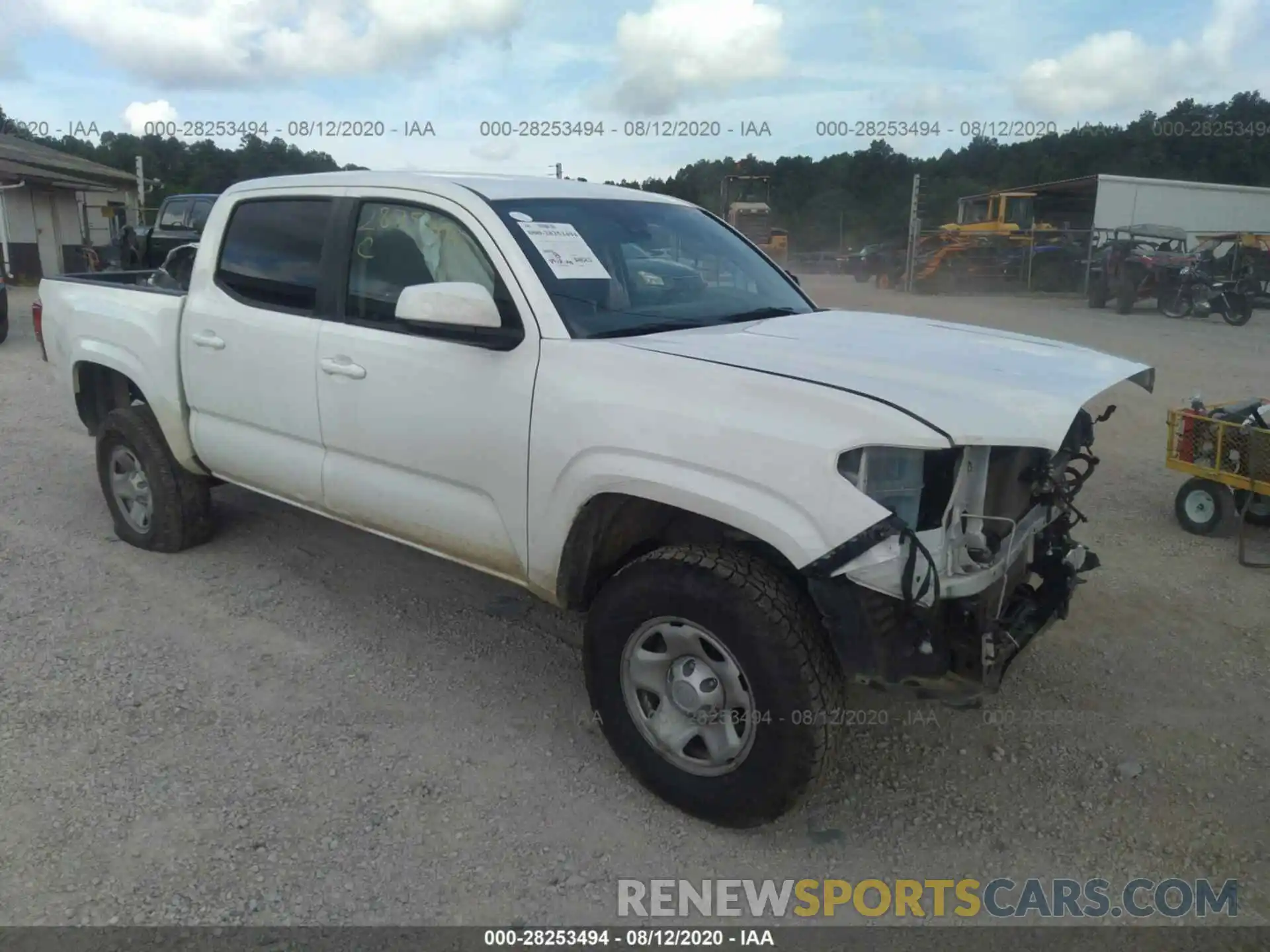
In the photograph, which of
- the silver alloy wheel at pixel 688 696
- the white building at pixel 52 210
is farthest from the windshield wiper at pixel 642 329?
the white building at pixel 52 210

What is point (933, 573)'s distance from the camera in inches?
105

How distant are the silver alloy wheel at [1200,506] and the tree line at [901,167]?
30.6m

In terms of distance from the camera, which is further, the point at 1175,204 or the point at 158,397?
the point at 1175,204

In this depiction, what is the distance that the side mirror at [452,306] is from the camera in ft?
Answer: 10.8

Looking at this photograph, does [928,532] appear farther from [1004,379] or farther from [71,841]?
[71,841]

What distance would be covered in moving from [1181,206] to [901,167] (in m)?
22.7

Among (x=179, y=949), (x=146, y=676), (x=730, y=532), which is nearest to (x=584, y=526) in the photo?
(x=730, y=532)

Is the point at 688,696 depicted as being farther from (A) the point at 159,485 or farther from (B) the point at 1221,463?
(B) the point at 1221,463

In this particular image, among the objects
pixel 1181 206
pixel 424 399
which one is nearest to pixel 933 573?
pixel 424 399

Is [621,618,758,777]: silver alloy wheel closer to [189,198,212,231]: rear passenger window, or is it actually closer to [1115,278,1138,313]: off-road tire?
[189,198,212,231]: rear passenger window

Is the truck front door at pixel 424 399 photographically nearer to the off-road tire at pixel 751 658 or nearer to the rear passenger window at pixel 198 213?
the off-road tire at pixel 751 658

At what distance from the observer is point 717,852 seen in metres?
3.03

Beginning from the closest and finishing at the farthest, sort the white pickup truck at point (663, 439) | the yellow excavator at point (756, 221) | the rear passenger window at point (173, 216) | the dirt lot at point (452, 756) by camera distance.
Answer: the white pickup truck at point (663, 439) → the dirt lot at point (452, 756) → the rear passenger window at point (173, 216) → the yellow excavator at point (756, 221)

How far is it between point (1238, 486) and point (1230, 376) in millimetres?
7462
